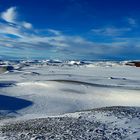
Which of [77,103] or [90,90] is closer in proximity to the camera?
[77,103]

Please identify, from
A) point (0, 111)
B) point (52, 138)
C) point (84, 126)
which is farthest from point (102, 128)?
point (0, 111)

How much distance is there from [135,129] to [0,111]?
10813 mm

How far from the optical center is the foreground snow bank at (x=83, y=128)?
11.2m

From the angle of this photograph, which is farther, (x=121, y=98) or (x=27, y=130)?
(x=121, y=98)

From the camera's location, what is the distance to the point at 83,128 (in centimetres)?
1212

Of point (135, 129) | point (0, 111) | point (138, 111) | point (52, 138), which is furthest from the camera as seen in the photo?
point (0, 111)

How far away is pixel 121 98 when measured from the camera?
2573 centimetres

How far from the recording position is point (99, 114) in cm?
1434

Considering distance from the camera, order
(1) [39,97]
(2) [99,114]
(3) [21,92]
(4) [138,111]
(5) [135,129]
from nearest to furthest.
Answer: (5) [135,129]
(2) [99,114]
(4) [138,111]
(1) [39,97]
(3) [21,92]

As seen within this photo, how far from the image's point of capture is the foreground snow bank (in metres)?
11.2

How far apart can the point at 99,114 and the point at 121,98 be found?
38.3ft

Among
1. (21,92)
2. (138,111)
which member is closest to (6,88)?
(21,92)

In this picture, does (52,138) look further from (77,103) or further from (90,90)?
(90,90)

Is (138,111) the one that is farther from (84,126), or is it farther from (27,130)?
(27,130)
